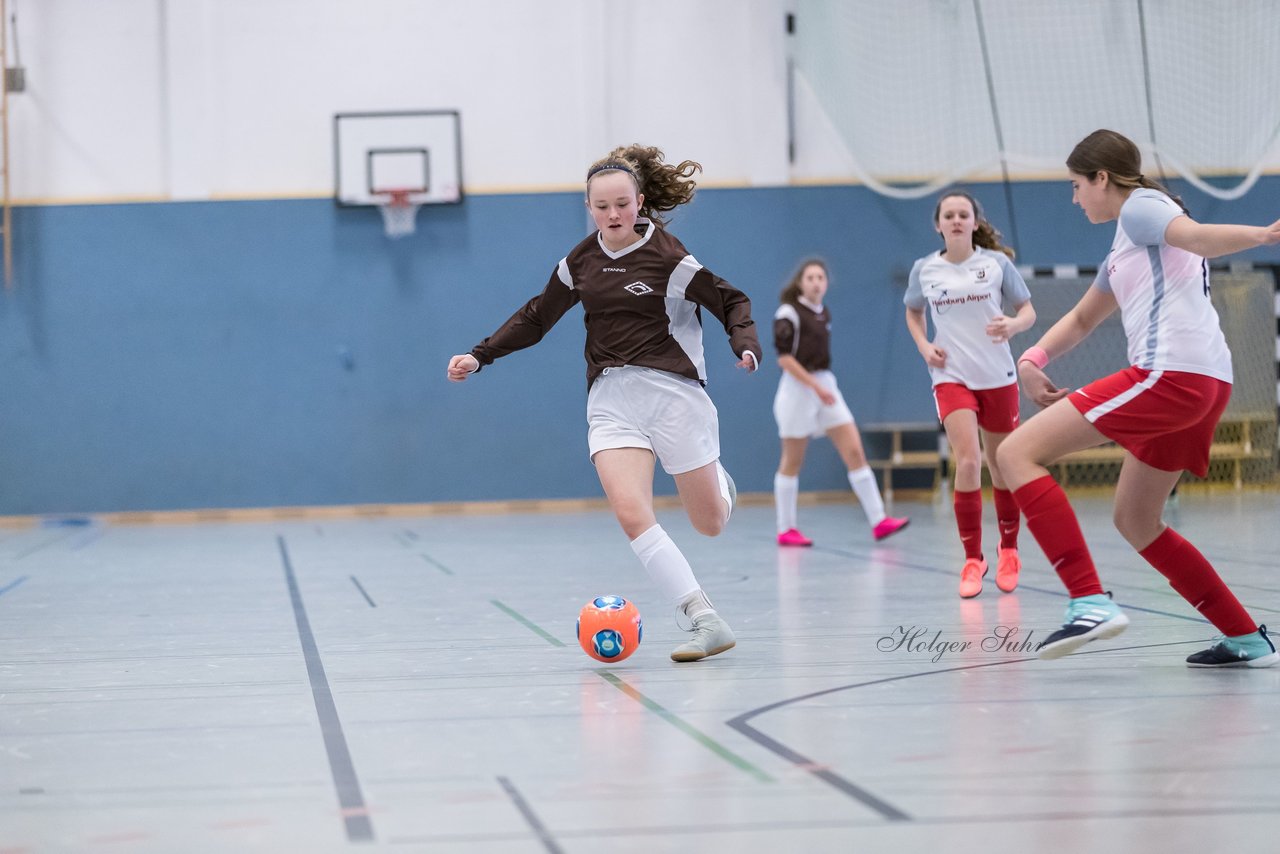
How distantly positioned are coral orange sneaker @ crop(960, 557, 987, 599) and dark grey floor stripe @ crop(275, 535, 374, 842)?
2644 mm

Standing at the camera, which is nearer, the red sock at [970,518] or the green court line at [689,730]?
the green court line at [689,730]

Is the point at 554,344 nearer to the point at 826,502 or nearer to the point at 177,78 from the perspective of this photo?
the point at 826,502

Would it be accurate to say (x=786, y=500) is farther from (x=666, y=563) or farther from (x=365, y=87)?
(x=365, y=87)

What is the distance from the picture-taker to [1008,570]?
243 inches

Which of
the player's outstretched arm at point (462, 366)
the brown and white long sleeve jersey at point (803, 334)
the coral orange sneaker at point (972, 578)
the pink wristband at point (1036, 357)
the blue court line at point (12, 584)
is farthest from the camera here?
the brown and white long sleeve jersey at point (803, 334)

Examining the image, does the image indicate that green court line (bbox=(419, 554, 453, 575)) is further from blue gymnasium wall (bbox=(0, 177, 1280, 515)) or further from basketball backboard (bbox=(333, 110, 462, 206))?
basketball backboard (bbox=(333, 110, 462, 206))

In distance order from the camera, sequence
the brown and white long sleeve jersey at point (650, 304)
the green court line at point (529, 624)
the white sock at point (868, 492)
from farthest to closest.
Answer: the white sock at point (868, 492)
the green court line at point (529, 624)
the brown and white long sleeve jersey at point (650, 304)

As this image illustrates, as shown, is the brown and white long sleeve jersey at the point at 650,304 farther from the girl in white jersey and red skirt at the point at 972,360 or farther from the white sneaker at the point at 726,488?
the girl in white jersey and red skirt at the point at 972,360

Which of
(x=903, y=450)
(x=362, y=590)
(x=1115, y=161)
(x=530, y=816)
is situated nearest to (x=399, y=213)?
(x=903, y=450)

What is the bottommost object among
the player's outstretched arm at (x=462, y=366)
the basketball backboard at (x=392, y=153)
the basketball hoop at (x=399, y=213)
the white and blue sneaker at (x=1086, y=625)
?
the white and blue sneaker at (x=1086, y=625)

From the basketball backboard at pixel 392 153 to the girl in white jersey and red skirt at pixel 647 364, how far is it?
964 centimetres

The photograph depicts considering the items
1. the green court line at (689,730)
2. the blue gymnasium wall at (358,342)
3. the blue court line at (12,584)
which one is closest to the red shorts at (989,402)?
the green court line at (689,730)

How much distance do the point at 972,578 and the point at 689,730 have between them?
293 centimetres

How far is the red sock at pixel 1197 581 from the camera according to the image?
3.96 metres
